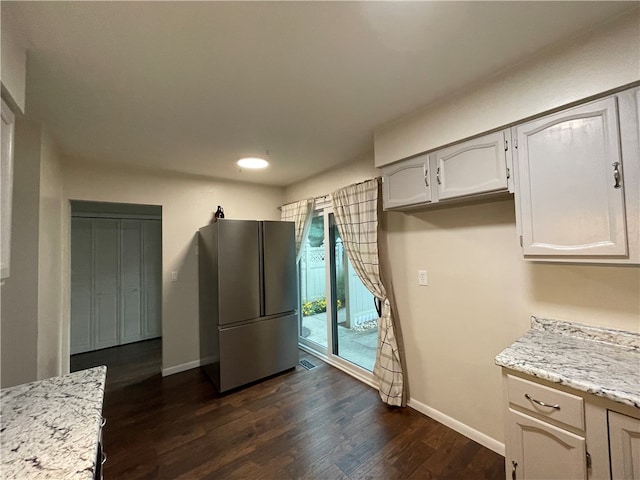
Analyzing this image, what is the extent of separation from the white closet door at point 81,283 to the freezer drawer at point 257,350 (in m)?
2.84

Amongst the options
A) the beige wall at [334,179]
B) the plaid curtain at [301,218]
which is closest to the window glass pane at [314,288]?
the plaid curtain at [301,218]

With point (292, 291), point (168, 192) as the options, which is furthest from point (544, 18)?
point (168, 192)

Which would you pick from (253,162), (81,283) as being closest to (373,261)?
(253,162)

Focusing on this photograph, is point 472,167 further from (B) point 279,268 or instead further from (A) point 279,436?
(A) point 279,436

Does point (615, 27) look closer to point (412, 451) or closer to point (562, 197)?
point (562, 197)

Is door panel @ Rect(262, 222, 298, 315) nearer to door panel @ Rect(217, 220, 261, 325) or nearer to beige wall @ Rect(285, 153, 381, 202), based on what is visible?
door panel @ Rect(217, 220, 261, 325)

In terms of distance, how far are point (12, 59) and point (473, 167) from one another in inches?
91.9

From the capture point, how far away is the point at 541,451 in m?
1.22

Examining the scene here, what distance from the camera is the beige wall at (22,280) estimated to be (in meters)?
1.84

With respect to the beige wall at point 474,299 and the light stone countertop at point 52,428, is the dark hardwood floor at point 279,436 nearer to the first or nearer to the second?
the beige wall at point 474,299

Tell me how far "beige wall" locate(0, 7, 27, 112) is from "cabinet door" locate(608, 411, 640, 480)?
2.70 m

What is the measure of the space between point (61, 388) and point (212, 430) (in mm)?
1282

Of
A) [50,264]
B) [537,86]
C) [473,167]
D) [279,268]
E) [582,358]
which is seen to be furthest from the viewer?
[279,268]

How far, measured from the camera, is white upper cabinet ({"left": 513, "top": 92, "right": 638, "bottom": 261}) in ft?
3.85
